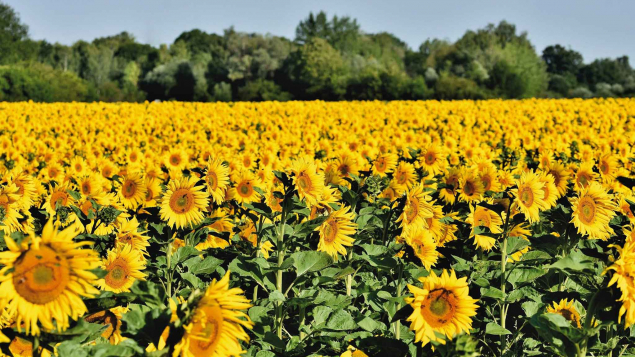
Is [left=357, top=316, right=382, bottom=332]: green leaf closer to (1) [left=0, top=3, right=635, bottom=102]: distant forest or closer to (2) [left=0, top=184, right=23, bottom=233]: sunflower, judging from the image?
(2) [left=0, top=184, right=23, bottom=233]: sunflower

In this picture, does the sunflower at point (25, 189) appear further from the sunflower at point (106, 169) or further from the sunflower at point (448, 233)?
the sunflower at point (448, 233)

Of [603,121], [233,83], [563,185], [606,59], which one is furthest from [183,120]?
[606,59]

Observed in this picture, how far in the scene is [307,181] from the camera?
11.3 feet

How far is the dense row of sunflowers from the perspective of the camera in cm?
173

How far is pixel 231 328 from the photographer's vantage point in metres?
1.76

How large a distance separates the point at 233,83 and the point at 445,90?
2374 centimetres

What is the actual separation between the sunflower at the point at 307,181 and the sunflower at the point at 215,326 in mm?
1625

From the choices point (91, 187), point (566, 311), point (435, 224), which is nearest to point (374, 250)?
point (435, 224)

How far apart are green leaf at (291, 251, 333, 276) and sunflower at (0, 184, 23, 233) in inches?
65.8

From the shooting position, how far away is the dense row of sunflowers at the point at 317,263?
1.73 meters

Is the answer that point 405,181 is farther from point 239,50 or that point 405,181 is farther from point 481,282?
point 239,50

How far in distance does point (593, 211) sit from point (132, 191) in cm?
336

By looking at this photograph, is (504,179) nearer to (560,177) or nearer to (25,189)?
(560,177)

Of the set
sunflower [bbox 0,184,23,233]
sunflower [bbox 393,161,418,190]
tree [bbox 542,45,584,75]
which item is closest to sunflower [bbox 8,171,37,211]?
sunflower [bbox 0,184,23,233]
